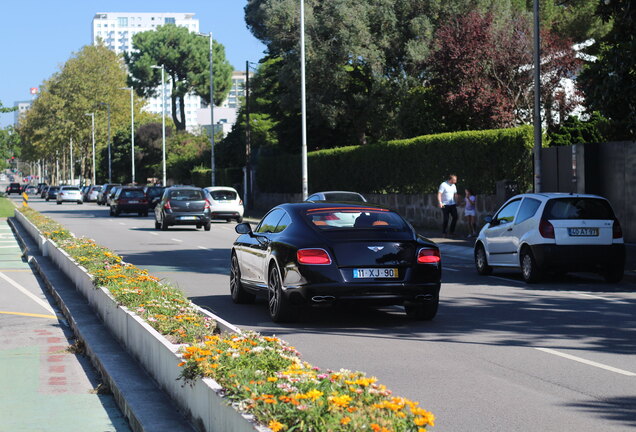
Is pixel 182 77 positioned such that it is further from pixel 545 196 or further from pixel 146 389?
pixel 146 389

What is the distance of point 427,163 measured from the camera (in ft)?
117

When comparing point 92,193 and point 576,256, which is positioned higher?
point 92,193

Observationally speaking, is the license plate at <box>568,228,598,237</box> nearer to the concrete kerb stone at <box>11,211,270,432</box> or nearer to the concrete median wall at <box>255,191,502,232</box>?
the concrete kerb stone at <box>11,211,270,432</box>

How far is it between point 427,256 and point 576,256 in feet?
20.0

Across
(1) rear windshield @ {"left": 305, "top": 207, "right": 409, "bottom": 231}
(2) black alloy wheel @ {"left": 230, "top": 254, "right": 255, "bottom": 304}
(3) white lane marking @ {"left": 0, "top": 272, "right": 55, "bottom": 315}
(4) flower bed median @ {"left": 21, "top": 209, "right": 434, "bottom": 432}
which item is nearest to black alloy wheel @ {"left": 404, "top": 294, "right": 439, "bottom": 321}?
(1) rear windshield @ {"left": 305, "top": 207, "right": 409, "bottom": 231}

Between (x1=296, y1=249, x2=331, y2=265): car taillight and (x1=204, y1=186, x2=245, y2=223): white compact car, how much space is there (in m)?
30.9

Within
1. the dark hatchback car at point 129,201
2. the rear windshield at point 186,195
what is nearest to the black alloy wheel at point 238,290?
the rear windshield at point 186,195

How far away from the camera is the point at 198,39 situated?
112 m

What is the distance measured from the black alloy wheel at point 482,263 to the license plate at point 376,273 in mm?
8024

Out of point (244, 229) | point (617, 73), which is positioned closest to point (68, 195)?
point (617, 73)

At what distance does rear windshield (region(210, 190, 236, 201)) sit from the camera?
42688mm

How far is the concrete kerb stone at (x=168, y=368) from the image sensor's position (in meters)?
5.72

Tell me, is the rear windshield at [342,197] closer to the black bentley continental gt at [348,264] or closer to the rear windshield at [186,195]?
the rear windshield at [186,195]

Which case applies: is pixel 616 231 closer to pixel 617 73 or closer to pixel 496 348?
pixel 617 73
